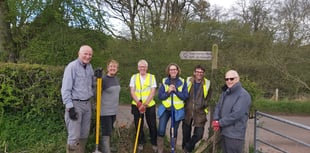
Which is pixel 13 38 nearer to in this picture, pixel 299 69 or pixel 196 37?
pixel 196 37

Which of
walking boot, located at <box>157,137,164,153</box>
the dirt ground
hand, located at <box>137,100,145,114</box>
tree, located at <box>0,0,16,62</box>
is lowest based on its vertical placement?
the dirt ground

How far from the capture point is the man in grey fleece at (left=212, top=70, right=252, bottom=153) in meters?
3.94

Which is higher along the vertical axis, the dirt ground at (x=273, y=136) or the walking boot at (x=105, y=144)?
the walking boot at (x=105, y=144)

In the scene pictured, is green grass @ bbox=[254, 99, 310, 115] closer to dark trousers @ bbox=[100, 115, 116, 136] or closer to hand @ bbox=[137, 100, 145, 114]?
hand @ bbox=[137, 100, 145, 114]

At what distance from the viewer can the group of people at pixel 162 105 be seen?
4.06m

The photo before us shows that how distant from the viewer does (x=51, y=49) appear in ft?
24.8

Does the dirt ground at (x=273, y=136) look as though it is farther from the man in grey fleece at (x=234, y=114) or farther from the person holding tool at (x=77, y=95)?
the man in grey fleece at (x=234, y=114)

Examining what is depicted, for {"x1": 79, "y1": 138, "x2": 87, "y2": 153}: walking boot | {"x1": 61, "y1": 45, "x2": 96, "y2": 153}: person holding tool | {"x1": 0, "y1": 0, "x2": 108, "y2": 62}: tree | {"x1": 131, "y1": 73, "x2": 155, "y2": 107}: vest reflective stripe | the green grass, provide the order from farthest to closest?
1. the green grass
2. {"x1": 0, "y1": 0, "x2": 108, "y2": 62}: tree
3. {"x1": 131, "y1": 73, "x2": 155, "y2": 107}: vest reflective stripe
4. {"x1": 79, "y1": 138, "x2": 87, "y2": 153}: walking boot
5. {"x1": 61, "y1": 45, "x2": 96, "y2": 153}: person holding tool

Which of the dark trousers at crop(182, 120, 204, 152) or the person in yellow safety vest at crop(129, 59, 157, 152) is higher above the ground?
the person in yellow safety vest at crop(129, 59, 157, 152)

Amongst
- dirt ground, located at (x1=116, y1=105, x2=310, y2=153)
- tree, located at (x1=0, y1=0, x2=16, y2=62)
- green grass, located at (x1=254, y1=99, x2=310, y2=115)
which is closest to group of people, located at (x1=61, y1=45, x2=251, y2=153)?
dirt ground, located at (x1=116, y1=105, x2=310, y2=153)

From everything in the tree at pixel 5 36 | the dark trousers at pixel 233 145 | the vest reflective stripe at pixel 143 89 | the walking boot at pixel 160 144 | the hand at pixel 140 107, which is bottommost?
the walking boot at pixel 160 144

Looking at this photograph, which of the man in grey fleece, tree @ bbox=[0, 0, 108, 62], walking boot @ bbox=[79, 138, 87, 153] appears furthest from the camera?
tree @ bbox=[0, 0, 108, 62]

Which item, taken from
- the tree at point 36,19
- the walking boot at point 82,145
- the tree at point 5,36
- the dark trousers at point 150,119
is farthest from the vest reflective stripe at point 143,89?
the tree at point 5,36

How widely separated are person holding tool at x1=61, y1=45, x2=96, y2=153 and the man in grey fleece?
76.8 inches
